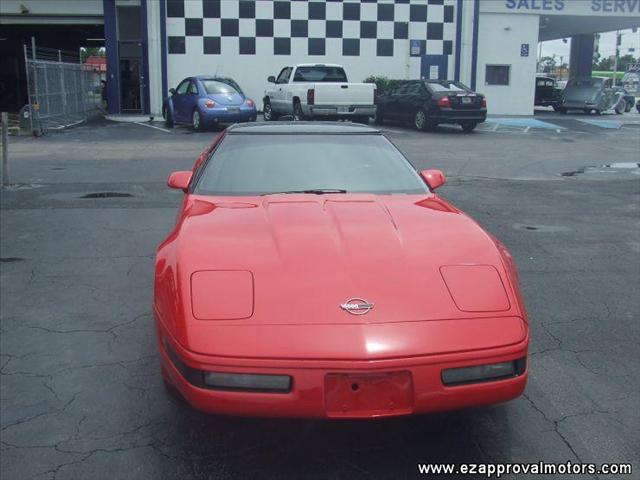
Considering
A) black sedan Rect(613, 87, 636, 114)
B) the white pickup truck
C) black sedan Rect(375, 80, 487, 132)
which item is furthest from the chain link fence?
black sedan Rect(613, 87, 636, 114)

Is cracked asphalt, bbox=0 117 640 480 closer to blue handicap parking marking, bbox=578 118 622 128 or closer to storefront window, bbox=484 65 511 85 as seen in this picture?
blue handicap parking marking, bbox=578 118 622 128

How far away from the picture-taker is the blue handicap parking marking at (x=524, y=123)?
21.1m

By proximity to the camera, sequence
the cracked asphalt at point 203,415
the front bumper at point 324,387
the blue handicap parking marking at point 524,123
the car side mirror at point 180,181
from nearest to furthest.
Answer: the front bumper at point 324,387, the cracked asphalt at point 203,415, the car side mirror at point 180,181, the blue handicap parking marking at point 524,123

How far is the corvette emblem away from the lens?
2.77m

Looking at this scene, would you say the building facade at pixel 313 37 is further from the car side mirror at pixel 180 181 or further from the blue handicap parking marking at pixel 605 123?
the car side mirror at pixel 180 181

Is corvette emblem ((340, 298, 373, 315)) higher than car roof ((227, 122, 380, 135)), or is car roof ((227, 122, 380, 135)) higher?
car roof ((227, 122, 380, 135))

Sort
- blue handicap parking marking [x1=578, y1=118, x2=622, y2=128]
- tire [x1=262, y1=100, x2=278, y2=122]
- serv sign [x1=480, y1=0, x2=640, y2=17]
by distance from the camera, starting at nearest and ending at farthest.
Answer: tire [x1=262, y1=100, x2=278, y2=122] → blue handicap parking marking [x1=578, y1=118, x2=622, y2=128] → serv sign [x1=480, y1=0, x2=640, y2=17]

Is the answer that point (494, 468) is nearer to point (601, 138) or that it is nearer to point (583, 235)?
point (583, 235)

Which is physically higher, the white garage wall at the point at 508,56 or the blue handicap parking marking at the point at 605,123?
the white garage wall at the point at 508,56

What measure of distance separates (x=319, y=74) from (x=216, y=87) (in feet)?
10.1

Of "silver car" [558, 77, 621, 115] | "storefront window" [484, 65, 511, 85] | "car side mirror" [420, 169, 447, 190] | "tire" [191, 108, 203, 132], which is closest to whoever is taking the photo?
"car side mirror" [420, 169, 447, 190]

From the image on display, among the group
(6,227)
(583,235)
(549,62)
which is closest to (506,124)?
(583,235)

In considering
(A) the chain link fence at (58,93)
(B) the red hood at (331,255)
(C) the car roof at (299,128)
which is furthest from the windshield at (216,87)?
(B) the red hood at (331,255)

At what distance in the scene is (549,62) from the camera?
111188 millimetres
